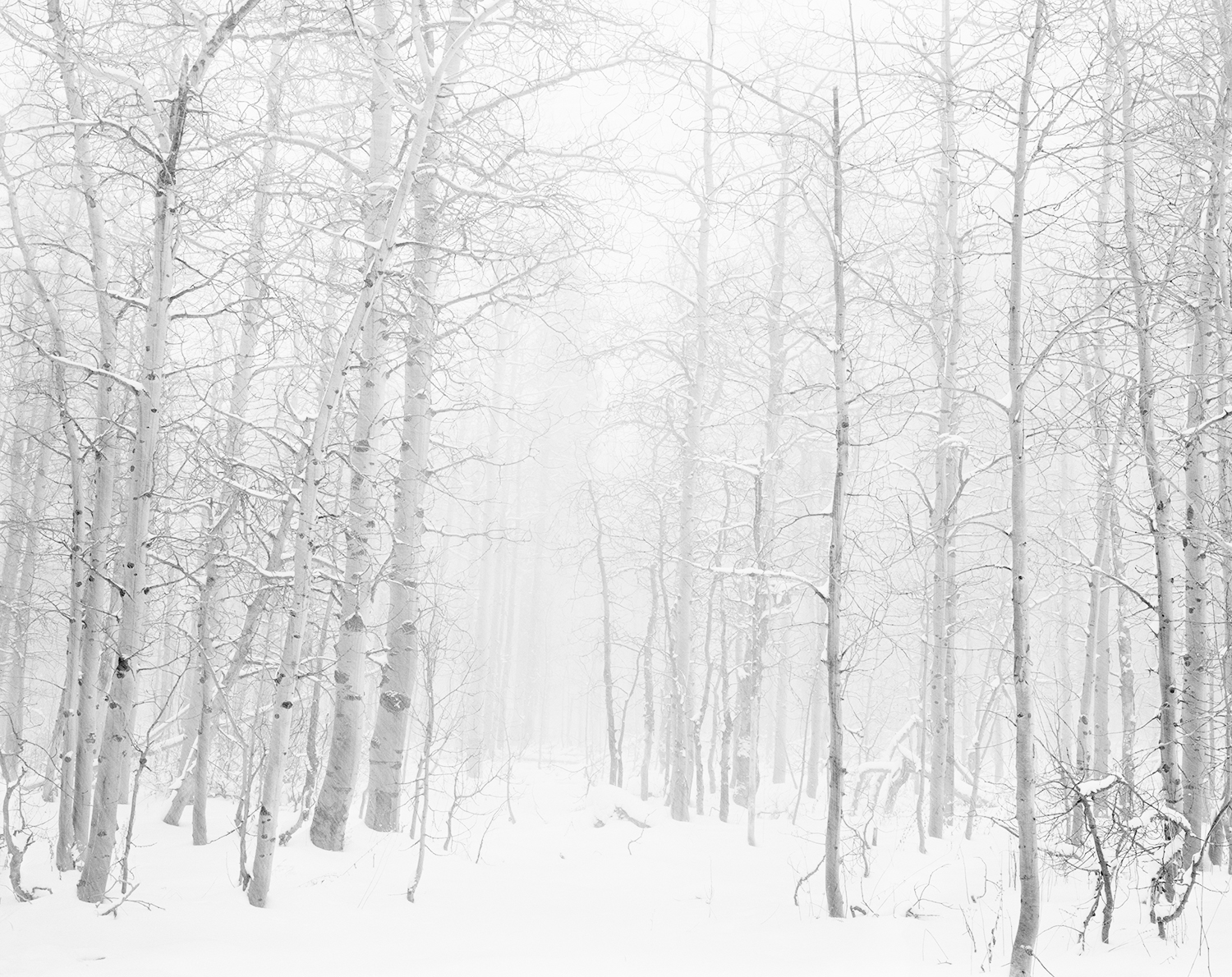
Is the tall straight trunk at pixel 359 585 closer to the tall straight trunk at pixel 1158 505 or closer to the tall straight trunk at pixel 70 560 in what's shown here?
the tall straight trunk at pixel 70 560

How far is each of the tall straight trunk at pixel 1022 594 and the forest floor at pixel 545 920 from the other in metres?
0.25

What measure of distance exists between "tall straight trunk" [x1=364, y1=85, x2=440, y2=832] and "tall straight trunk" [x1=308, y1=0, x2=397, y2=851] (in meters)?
0.35

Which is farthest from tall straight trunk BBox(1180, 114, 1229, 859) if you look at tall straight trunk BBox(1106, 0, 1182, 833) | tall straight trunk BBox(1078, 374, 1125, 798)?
tall straight trunk BBox(1078, 374, 1125, 798)

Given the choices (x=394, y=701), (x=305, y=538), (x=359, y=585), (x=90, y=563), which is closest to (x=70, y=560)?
(x=90, y=563)

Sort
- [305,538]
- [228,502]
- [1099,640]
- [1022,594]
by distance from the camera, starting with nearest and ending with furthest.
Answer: [1022,594] < [305,538] < [228,502] < [1099,640]

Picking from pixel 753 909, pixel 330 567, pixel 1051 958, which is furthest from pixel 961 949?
pixel 330 567

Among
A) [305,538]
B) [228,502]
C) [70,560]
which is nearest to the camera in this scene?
[305,538]

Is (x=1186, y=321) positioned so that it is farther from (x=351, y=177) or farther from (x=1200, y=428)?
(x=351, y=177)

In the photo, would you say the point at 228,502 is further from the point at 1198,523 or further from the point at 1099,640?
the point at 1099,640

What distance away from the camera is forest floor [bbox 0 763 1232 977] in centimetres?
444

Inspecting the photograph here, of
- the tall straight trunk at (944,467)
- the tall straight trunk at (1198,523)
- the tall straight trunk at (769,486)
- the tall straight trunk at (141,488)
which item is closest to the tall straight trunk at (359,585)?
the tall straight trunk at (141,488)

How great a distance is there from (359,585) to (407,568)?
0.73m

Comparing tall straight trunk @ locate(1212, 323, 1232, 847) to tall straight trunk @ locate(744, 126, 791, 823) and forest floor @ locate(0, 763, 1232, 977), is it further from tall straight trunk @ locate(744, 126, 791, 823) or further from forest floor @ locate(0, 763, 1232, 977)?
tall straight trunk @ locate(744, 126, 791, 823)

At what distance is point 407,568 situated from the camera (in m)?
7.71
